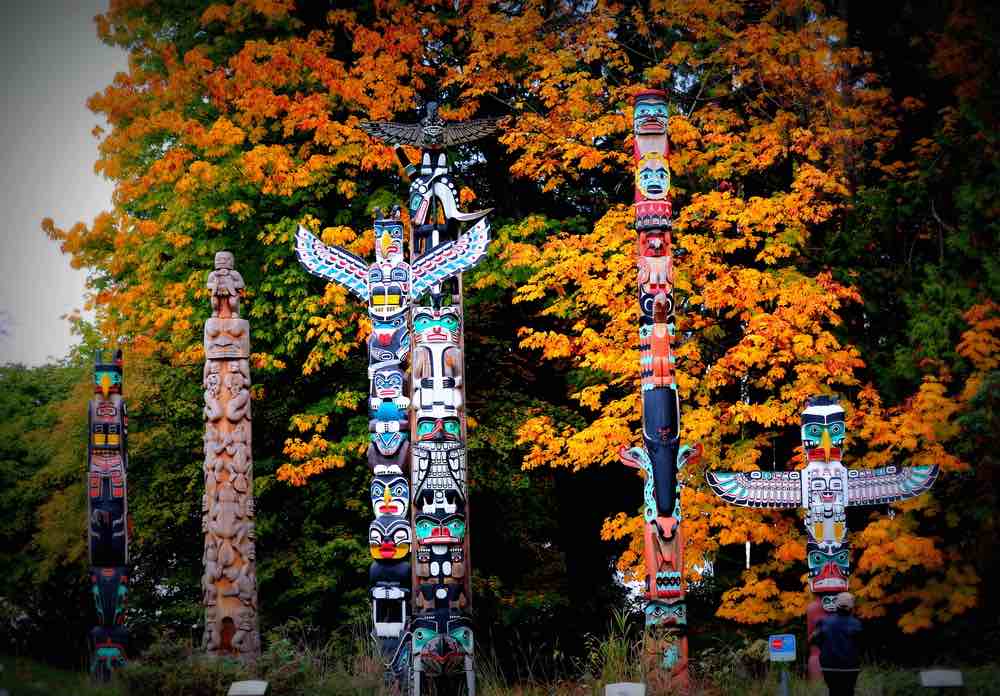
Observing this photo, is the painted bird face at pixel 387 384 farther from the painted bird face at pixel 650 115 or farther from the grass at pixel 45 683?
the grass at pixel 45 683

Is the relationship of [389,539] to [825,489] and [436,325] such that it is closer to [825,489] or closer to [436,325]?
[436,325]

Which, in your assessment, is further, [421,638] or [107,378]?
[107,378]

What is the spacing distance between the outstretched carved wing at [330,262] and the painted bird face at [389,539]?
7.56ft

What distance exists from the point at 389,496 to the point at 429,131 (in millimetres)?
3986

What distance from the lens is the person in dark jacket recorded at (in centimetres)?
873

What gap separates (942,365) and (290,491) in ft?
29.5

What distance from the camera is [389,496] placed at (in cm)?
1122

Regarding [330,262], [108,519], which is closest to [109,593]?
[108,519]

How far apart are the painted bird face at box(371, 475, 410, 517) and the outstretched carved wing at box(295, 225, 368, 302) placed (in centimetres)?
190

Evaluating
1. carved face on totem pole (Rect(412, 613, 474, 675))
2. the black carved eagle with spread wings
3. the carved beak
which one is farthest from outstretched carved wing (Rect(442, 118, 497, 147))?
carved face on totem pole (Rect(412, 613, 474, 675))

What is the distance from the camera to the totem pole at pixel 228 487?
10.9m

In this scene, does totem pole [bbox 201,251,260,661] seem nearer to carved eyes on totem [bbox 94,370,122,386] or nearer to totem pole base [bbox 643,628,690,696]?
carved eyes on totem [bbox 94,370,122,386]

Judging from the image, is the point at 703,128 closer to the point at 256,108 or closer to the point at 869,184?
the point at 869,184

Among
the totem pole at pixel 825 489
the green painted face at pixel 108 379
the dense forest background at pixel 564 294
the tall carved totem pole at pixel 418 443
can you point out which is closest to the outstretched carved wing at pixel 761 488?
the totem pole at pixel 825 489
